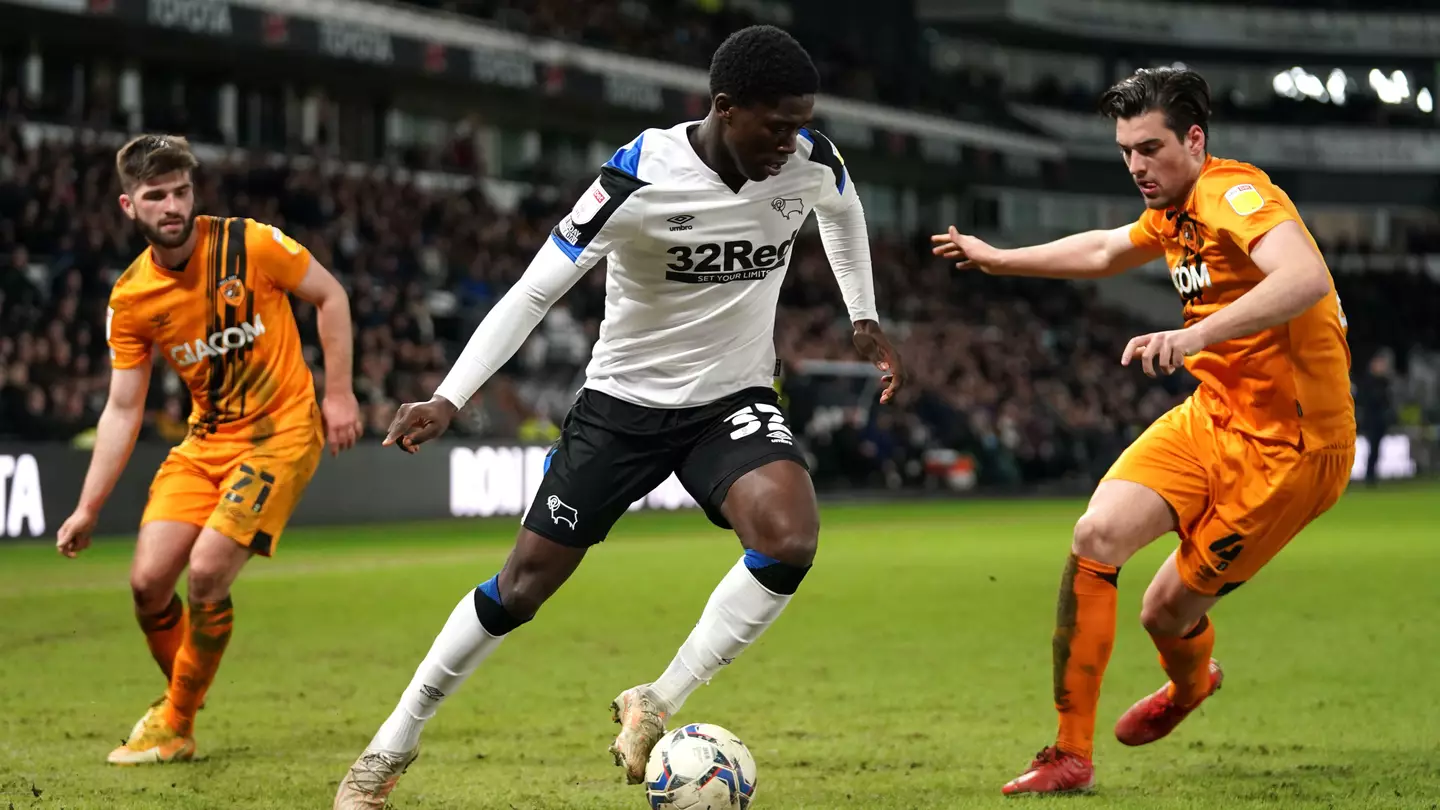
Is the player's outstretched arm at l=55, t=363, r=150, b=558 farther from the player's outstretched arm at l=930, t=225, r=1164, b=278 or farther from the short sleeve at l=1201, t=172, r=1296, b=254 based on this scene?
the short sleeve at l=1201, t=172, r=1296, b=254

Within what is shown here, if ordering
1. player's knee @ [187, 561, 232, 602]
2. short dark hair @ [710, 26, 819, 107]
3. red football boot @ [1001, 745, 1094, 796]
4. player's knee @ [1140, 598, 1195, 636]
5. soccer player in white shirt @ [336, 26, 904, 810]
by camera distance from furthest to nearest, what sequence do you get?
player's knee @ [187, 561, 232, 602] → player's knee @ [1140, 598, 1195, 636] → red football boot @ [1001, 745, 1094, 796] → soccer player in white shirt @ [336, 26, 904, 810] → short dark hair @ [710, 26, 819, 107]

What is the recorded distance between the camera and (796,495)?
529 centimetres

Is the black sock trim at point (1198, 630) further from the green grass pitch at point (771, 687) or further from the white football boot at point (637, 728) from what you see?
the white football boot at point (637, 728)

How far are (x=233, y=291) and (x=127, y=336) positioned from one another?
442 mm

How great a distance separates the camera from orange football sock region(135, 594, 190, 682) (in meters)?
6.80

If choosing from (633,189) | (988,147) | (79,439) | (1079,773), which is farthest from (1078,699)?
(988,147)

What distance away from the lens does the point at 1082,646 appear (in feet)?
19.0

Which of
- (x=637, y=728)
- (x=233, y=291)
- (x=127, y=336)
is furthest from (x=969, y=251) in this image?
(x=127, y=336)

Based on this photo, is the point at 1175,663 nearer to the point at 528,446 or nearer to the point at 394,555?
the point at 394,555

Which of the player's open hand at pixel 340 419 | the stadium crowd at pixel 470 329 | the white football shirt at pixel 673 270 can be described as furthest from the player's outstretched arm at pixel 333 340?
the stadium crowd at pixel 470 329

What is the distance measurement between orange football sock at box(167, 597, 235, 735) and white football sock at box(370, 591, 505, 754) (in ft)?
4.56

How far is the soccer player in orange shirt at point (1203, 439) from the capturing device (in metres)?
5.68

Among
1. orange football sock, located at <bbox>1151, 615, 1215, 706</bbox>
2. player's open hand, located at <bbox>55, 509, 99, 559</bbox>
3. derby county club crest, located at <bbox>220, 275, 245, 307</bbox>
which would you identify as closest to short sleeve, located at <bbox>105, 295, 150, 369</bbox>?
derby county club crest, located at <bbox>220, 275, 245, 307</bbox>

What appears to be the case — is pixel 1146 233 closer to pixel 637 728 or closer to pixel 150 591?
pixel 637 728
